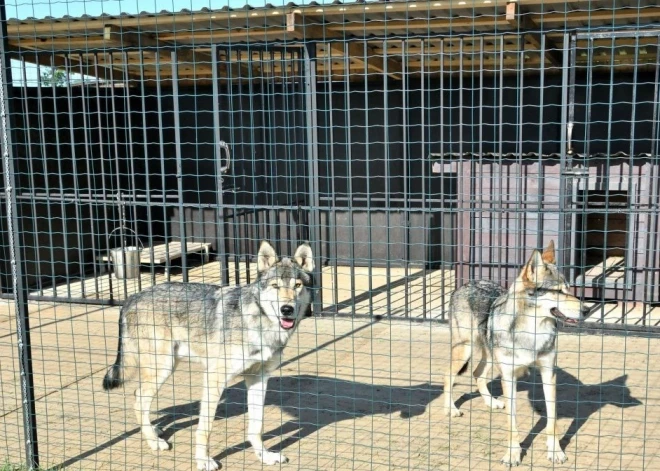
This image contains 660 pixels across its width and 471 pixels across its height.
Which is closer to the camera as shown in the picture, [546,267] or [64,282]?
[546,267]

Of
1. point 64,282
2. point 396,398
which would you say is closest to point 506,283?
point 396,398

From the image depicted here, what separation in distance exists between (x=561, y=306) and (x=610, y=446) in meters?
1.13

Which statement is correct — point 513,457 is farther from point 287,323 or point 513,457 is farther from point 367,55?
point 367,55

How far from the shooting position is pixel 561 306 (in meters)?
4.99

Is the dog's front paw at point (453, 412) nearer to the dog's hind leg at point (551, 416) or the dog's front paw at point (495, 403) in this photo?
the dog's front paw at point (495, 403)

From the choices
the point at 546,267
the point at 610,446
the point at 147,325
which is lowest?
the point at 610,446

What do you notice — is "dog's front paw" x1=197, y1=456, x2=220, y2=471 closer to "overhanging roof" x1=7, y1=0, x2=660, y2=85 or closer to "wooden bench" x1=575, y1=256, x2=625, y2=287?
"overhanging roof" x1=7, y1=0, x2=660, y2=85

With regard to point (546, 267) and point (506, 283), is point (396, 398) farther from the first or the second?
point (506, 283)

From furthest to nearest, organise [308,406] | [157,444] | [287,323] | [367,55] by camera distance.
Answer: [367,55] → [308,406] → [157,444] → [287,323]

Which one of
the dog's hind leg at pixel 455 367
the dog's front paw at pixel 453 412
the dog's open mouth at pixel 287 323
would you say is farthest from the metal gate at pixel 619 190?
the dog's open mouth at pixel 287 323

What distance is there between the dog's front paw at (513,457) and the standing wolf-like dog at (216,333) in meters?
1.48

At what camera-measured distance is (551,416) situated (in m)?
5.04

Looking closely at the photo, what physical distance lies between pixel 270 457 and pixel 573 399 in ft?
8.84

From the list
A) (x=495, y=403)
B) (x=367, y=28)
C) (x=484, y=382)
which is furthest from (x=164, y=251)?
(x=495, y=403)
